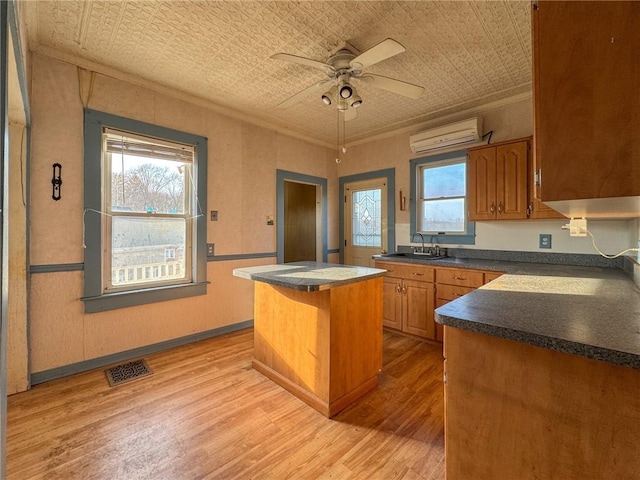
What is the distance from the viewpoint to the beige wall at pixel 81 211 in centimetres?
230

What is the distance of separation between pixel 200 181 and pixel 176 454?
8.24 ft

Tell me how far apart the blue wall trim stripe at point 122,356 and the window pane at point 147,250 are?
66cm

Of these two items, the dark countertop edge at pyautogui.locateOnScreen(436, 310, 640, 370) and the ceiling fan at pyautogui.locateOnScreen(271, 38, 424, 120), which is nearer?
the dark countertop edge at pyautogui.locateOnScreen(436, 310, 640, 370)

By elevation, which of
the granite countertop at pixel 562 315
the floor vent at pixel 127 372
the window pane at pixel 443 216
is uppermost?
the window pane at pixel 443 216

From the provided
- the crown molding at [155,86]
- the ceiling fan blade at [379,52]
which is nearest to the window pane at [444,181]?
the crown molding at [155,86]

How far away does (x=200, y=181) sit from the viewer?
10.4 feet

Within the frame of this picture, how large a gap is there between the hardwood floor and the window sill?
583mm

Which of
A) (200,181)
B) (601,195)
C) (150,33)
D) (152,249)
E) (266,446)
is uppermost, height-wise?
(150,33)

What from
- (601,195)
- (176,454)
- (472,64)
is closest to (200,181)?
(176,454)

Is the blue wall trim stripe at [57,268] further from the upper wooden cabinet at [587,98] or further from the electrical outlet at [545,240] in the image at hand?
the electrical outlet at [545,240]

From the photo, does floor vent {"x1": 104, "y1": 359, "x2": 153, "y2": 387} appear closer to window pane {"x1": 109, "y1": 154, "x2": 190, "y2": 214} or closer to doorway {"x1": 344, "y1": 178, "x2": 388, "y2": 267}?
window pane {"x1": 109, "y1": 154, "x2": 190, "y2": 214}

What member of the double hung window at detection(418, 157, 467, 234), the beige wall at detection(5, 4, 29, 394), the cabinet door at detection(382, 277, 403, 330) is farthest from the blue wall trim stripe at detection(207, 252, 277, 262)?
the double hung window at detection(418, 157, 467, 234)

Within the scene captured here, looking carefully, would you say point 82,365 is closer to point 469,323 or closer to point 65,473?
point 65,473

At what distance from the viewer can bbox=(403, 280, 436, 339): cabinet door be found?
311 cm
